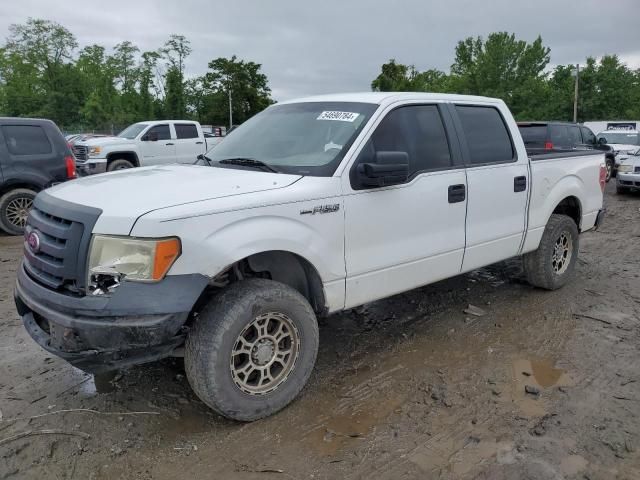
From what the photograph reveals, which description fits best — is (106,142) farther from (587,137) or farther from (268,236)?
(587,137)

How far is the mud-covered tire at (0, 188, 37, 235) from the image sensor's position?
28.1ft

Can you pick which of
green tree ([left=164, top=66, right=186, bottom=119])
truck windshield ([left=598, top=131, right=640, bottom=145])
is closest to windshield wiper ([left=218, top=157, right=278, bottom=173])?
truck windshield ([left=598, top=131, right=640, bottom=145])

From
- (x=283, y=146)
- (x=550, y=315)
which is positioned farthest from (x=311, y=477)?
(x=550, y=315)

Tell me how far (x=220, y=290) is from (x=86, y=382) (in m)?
1.36

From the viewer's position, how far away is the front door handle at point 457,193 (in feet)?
13.2

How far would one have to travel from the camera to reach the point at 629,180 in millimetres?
13117

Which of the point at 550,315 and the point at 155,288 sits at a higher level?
the point at 155,288

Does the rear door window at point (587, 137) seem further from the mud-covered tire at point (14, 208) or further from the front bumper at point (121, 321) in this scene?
the front bumper at point (121, 321)

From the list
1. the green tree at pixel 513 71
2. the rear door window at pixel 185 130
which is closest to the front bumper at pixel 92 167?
the rear door window at pixel 185 130

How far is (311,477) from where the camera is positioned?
103 inches

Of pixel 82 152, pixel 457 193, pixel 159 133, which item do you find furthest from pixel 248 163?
pixel 159 133

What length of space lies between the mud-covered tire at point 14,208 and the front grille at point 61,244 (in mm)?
6370

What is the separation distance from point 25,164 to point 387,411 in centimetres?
794

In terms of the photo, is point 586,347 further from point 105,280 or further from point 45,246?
point 45,246
